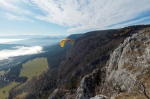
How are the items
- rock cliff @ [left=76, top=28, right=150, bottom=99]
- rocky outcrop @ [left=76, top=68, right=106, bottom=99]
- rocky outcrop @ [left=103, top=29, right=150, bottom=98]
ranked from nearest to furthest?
rock cliff @ [left=76, top=28, right=150, bottom=99] < rocky outcrop @ [left=103, top=29, right=150, bottom=98] < rocky outcrop @ [left=76, top=68, right=106, bottom=99]

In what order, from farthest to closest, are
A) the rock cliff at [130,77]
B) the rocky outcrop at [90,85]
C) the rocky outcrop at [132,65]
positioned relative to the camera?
the rocky outcrop at [90,85] < the rocky outcrop at [132,65] < the rock cliff at [130,77]

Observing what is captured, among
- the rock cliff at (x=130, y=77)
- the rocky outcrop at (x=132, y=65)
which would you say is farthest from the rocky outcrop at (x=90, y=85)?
the rocky outcrop at (x=132, y=65)

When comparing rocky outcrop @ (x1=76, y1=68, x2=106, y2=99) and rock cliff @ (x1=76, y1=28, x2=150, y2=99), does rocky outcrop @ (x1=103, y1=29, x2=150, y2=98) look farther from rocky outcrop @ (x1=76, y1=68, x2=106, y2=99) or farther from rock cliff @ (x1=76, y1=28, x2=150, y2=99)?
rocky outcrop @ (x1=76, y1=68, x2=106, y2=99)

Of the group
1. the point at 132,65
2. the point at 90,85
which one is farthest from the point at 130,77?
the point at 90,85

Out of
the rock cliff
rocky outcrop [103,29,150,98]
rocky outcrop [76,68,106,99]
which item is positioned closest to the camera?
the rock cliff

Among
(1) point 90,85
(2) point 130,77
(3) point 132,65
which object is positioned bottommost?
(1) point 90,85

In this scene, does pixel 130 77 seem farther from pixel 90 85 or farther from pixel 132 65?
pixel 90 85

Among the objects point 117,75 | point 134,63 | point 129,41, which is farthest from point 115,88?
point 129,41

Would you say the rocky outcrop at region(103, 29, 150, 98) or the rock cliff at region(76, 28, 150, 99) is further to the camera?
the rocky outcrop at region(103, 29, 150, 98)

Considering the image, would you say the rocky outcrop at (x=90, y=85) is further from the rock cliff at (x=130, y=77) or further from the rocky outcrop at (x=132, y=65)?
the rocky outcrop at (x=132, y=65)

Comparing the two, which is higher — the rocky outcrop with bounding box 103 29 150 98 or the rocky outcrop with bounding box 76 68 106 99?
the rocky outcrop with bounding box 103 29 150 98

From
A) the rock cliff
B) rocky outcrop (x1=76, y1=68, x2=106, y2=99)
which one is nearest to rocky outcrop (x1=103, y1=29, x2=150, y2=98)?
the rock cliff
